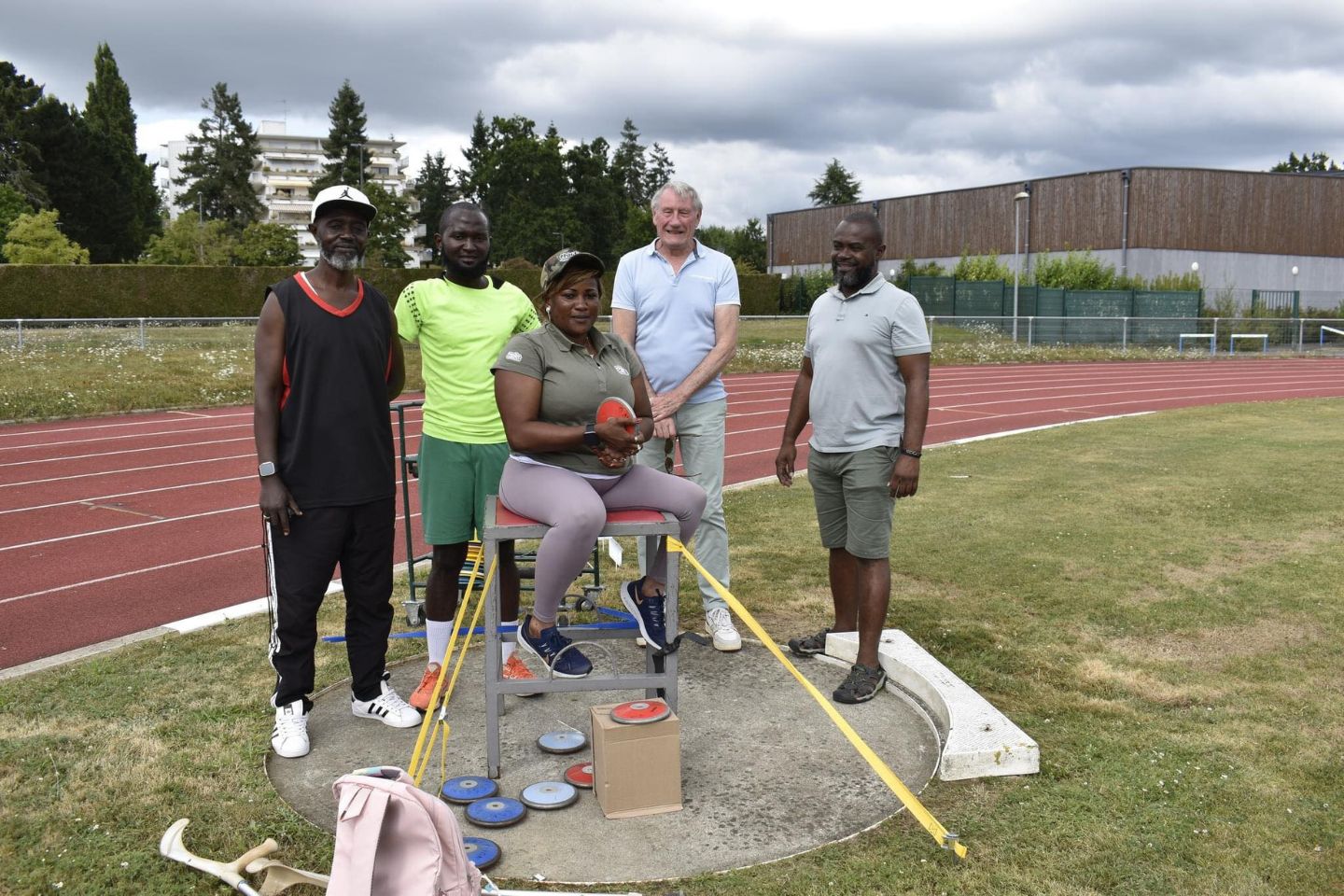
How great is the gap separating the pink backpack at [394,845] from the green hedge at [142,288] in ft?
86.8

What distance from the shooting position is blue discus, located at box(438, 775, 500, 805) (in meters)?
3.68

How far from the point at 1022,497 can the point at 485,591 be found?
6670mm

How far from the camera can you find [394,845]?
106 inches

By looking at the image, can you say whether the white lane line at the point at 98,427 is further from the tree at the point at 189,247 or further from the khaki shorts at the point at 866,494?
the tree at the point at 189,247

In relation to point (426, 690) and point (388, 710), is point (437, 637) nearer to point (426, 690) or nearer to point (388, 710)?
point (426, 690)

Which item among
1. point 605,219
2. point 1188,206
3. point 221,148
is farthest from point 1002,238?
point 221,148

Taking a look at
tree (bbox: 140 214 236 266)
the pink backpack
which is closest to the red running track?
the pink backpack

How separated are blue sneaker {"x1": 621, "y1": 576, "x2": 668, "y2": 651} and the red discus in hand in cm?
82

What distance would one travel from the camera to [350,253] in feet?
13.1

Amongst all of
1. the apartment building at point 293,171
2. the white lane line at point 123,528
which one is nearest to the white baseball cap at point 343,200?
the white lane line at point 123,528

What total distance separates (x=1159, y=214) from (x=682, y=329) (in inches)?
1810

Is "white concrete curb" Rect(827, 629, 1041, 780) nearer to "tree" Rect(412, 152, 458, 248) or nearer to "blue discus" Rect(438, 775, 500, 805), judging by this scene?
"blue discus" Rect(438, 775, 500, 805)

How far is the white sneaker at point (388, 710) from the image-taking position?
436cm

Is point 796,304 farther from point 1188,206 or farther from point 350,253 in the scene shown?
point 350,253
